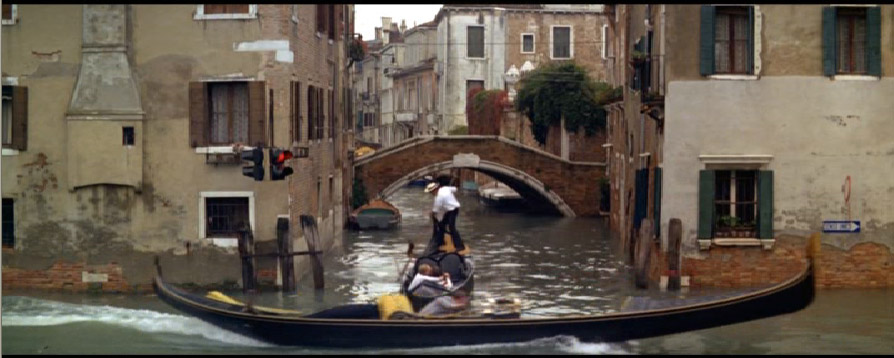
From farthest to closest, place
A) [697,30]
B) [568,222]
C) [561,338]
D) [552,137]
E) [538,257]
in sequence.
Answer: [552,137]
[568,222]
[538,257]
[697,30]
[561,338]

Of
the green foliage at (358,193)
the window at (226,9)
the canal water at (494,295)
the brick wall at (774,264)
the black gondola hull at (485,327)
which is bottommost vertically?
the canal water at (494,295)

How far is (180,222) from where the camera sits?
16250 mm

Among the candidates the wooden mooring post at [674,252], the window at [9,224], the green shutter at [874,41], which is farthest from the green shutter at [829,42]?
the window at [9,224]

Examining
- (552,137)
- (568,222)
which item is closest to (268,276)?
(568,222)

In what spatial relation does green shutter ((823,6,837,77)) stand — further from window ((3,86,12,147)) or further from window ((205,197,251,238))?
window ((3,86,12,147))

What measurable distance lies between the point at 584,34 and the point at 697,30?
26285 millimetres

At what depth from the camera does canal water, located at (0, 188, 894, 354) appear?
1309cm

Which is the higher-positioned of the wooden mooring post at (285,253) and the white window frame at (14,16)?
the white window frame at (14,16)

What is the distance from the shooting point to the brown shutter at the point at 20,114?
636 inches

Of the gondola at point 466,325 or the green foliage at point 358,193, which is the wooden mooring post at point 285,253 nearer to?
the gondola at point 466,325

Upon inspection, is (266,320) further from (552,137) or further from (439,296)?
(552,137)

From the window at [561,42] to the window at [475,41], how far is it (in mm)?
2394

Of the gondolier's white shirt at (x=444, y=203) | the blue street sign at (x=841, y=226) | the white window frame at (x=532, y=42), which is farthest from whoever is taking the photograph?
the white window frame at (x=532, y=42)

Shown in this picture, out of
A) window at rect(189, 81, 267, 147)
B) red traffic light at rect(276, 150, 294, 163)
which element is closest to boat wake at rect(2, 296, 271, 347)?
red traffic light at rect(276, 150, 294, 163)
